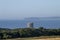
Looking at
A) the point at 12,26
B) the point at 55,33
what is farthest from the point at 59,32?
the point at 12,26

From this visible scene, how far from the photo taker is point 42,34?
1599 centimetres

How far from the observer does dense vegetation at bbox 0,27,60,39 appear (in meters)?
15.6

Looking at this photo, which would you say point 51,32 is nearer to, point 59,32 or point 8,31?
point 59,32

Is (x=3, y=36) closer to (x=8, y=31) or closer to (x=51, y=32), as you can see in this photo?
(x=8, y=31)

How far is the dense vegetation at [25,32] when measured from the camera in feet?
51.1

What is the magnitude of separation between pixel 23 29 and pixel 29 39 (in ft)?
2.23

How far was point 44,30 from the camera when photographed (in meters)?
16.0

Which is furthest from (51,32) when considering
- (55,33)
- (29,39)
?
(29,39)

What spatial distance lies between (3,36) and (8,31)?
430mm

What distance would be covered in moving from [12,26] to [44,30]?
1.53 meters

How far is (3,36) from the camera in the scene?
15.5m

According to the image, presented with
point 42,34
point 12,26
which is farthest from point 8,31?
point 42,34

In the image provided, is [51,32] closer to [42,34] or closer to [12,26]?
[42,34]

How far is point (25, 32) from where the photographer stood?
15781mm
